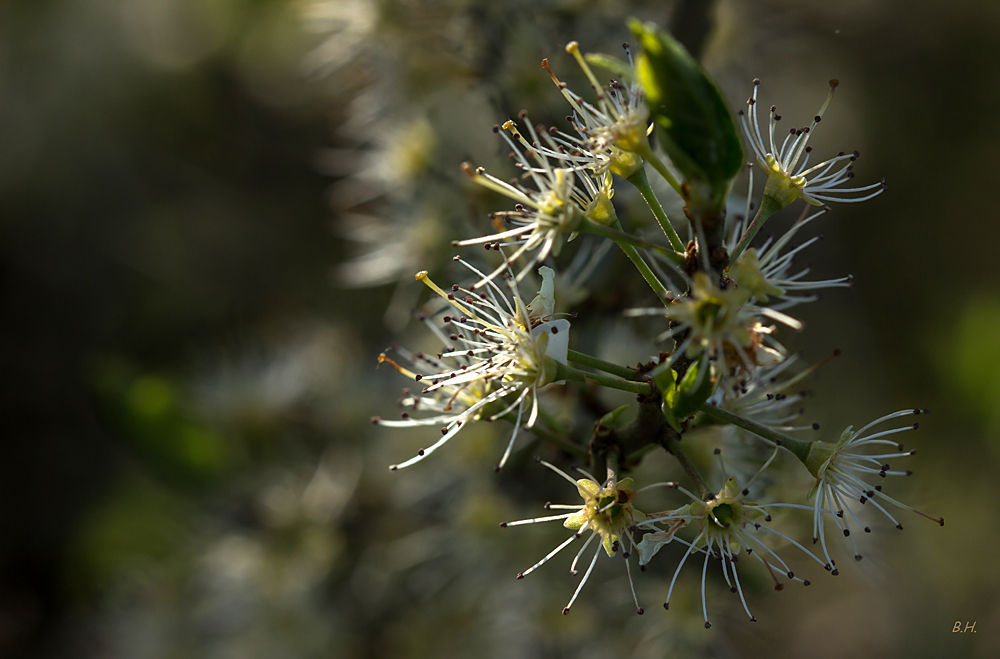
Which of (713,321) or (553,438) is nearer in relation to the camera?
(713,321)

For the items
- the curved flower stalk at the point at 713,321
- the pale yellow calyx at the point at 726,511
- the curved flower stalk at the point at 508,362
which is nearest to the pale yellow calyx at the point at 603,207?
the curved flower stalk at the point at 508,362

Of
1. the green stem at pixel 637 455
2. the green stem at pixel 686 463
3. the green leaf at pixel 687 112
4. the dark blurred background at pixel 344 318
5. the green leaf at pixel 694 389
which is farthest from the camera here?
the dark blurred background at pixel 344 318

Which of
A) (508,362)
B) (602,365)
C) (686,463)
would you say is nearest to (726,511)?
(686,463)

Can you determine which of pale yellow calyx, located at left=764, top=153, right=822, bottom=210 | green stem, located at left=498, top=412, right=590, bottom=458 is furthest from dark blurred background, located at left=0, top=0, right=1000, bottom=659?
pale yellow calyx, located at left=764, top=153, right=822, bottom=210

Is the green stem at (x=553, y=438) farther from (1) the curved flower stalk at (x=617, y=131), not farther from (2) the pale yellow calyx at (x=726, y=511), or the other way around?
(1) the curved flower stalk at (x=617, y=131)

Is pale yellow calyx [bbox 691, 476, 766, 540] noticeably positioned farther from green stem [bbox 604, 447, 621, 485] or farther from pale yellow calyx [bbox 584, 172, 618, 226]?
pale yellow calyx [bbox 584, 172, 618, 226]

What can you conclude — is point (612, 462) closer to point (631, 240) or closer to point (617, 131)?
point (631, 240)
